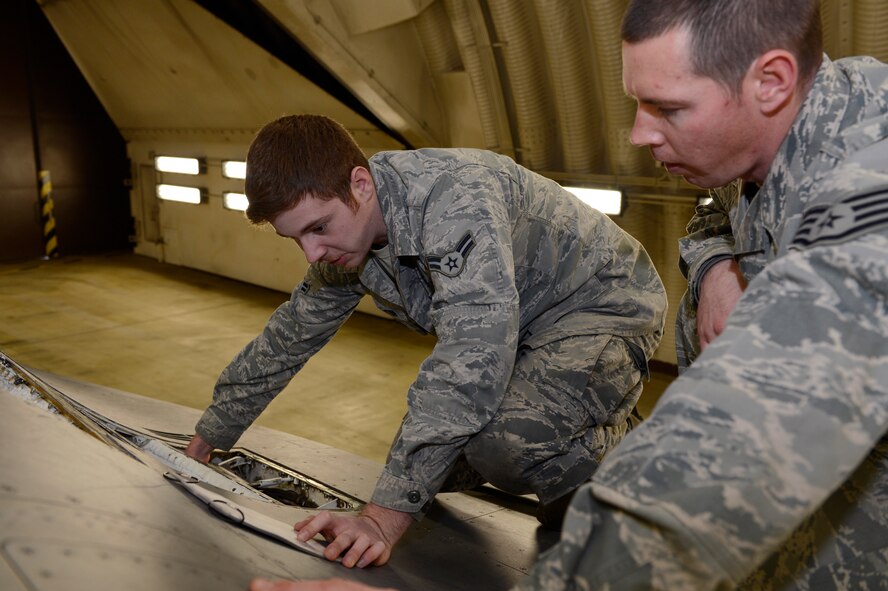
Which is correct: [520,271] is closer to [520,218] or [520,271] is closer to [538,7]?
[520,218]

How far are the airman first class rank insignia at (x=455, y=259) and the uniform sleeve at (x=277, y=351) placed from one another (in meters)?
0.49

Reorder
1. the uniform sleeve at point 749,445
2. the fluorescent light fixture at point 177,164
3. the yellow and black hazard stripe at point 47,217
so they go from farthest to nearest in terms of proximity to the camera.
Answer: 1. the yellow and black hazard stripe at point 47,217
2. the fluorescent light fixture at point 177,164
3. the uniform sleeve at point 749,445

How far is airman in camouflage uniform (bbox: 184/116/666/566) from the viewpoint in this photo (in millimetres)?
1483

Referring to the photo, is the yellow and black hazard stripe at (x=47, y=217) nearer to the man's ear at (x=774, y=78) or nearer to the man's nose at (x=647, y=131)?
the man's nose at (x=647, y=131)

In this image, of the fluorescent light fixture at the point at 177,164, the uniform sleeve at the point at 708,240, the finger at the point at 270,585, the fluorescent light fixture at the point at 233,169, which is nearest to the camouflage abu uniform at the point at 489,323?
the uniform sleeve at the point at 708,240

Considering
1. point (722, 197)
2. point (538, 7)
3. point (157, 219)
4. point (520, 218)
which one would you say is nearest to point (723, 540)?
point (722, 197)

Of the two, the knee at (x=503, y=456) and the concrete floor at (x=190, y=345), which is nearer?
the knee at (x=503, y=456)

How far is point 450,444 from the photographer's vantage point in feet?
4.92

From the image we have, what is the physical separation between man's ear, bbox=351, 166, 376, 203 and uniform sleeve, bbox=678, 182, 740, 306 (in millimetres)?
710

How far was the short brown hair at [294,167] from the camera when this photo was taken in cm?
157

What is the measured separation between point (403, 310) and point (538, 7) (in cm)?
194

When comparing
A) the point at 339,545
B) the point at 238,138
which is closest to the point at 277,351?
the point at 339,545

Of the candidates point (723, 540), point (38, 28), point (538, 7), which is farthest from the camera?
point (38, 28)

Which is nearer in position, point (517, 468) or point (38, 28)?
point (517, 468)
